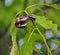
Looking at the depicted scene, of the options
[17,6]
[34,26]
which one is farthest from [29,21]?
[17,6]

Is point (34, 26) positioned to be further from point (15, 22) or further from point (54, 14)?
point (54, 14)

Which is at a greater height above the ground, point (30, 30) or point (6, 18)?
point (30, 30)

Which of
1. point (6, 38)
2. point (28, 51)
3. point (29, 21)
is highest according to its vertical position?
point (29, 21)

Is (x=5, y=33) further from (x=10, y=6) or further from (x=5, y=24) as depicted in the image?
(x=10, y=6)

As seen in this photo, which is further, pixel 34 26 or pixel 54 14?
pixel 54 14

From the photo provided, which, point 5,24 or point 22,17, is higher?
point 22,17

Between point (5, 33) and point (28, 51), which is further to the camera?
point (5, 33)

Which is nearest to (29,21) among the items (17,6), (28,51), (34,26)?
(34,26)

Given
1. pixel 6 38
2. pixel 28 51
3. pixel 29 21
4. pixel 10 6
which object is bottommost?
pixel 6 38
